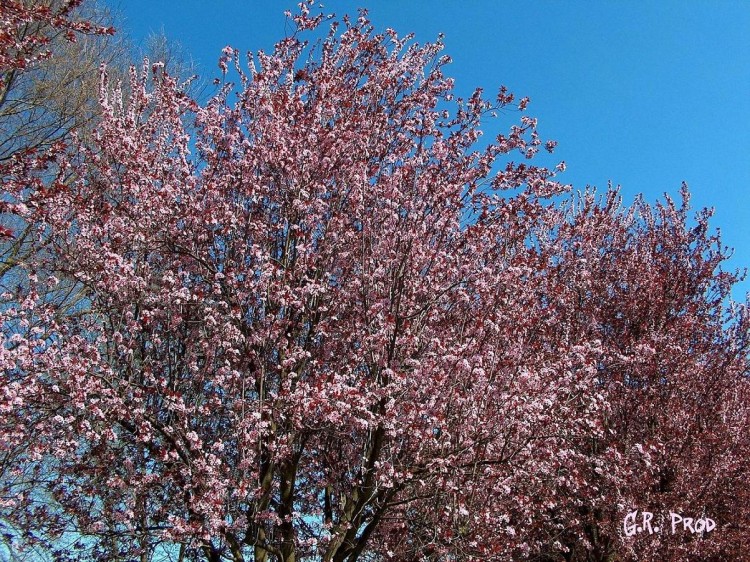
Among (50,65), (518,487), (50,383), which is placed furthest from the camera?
(50,65)

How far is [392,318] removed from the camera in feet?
24.0

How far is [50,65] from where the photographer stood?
12.3 m

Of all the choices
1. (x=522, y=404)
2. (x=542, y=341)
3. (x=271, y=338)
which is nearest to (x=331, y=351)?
(x=271, y=338)

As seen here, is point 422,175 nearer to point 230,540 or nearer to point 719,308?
point 230,540

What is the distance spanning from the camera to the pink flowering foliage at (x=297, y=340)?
23.2ft

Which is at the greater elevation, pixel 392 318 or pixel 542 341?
pixel 542 341

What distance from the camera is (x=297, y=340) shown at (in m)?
8.30

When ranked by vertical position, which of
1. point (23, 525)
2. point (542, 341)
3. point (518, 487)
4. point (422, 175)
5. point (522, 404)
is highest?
point (422, 175)

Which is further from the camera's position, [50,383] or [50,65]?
[50,65]

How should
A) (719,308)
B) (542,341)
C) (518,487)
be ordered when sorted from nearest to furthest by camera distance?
(518,487), (542,341), (719,308)

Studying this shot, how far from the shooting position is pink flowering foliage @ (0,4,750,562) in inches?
279

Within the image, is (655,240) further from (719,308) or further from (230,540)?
(230,540)

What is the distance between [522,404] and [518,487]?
1.62 m

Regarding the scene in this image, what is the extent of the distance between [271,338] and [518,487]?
3.77 m
